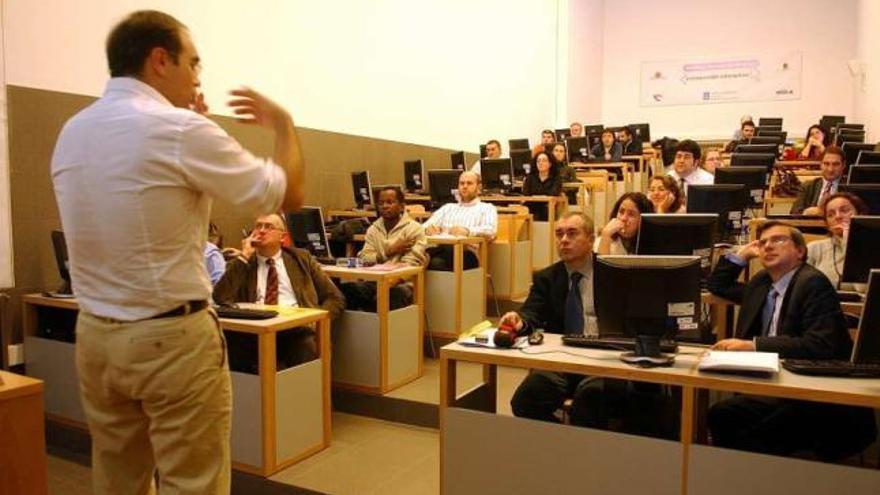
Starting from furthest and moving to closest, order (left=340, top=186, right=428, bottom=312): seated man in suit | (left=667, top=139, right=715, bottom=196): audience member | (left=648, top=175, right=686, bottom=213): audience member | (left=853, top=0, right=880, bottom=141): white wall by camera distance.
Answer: (left=853, top=0, right=880, bottom=141): white wall
(left=667, top=139, right=715, bottom=196): audience member
(left=648, top=175, right=686, bottom=213): audience member
(left=340, top=186, right=428, bottom=312): seated man in suit

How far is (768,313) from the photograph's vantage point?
2.89 metres

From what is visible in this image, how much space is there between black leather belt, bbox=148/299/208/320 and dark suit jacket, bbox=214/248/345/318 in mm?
2054

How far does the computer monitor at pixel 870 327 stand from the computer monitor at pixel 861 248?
3.51ft

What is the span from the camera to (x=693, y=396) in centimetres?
219

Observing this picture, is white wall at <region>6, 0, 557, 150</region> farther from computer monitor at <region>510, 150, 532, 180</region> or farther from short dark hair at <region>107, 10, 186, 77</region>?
short dark hair at <region>107, 10, 186, 77</region>

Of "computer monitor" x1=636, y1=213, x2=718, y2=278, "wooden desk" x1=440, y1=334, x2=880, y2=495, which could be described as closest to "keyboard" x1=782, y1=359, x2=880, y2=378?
"wooden desk" x1=440, y1=334, x2=880, y2=495

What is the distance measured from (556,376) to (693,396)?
876 millimetres

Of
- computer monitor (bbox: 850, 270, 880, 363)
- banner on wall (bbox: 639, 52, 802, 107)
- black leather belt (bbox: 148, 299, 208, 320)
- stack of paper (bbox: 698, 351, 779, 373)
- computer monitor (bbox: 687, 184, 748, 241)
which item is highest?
banner on wall (bbox: 639, 52, 802, 107)

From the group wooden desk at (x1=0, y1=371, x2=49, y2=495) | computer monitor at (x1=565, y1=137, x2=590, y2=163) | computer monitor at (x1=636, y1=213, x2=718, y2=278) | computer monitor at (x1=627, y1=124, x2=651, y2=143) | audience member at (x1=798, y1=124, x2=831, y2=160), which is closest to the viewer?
wooden desk at (x1=0, y1=371, x2=49, y2=495)

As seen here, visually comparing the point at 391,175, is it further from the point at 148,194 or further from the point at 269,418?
the point at 148,194

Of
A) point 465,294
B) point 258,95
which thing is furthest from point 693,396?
point 465,294

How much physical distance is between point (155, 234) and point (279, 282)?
2.31 metres

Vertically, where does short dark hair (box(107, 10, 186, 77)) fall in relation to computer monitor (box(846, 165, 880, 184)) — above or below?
above

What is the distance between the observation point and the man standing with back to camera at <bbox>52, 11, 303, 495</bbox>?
1523 millimetres
